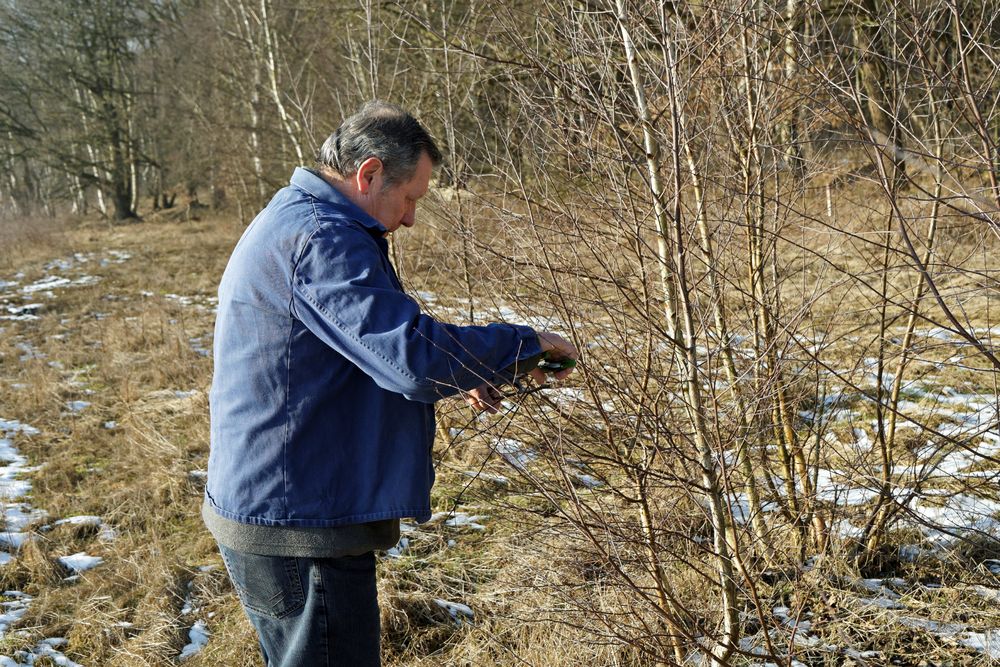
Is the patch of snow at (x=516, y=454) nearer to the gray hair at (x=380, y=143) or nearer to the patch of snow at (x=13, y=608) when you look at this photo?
the gray hair at (x=380, y=143)

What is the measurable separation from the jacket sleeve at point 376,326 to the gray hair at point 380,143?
0.65ft

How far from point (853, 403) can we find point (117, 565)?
3.59 metres

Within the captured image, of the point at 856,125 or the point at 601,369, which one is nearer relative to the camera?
the point at 856,125

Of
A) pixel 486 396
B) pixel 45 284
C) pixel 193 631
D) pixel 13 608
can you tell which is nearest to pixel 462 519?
pixel 193 631

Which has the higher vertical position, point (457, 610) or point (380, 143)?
point (380, 143)

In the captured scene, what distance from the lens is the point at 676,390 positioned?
226 cm

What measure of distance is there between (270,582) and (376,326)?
25.8 inches

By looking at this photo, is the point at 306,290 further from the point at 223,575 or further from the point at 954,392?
the point at 954,392

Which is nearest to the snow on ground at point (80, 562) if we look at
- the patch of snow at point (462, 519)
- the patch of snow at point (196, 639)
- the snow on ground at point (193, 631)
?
the snow on ground at point (193, 631)

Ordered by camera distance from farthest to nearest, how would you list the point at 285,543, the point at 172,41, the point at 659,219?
the point at 172,41 < the point at 659,219 < the point at 285,543

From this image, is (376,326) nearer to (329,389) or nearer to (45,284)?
(329,389)

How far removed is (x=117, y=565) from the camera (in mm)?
3705

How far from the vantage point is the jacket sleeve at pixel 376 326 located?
158cm

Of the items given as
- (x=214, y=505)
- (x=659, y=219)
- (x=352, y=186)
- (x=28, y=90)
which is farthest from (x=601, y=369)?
(x=28, y=90)
